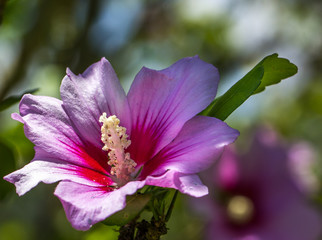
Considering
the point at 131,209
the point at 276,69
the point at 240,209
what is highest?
the point at 276,69

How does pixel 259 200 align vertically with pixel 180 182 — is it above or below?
below

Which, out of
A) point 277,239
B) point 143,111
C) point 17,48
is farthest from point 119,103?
point 17,48

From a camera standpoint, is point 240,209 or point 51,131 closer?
point 51,131

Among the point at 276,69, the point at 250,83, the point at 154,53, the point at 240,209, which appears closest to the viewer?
the point at 250,83

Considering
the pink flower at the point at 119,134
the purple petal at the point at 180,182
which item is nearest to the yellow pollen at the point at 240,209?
the pink flower at the point at 119,134

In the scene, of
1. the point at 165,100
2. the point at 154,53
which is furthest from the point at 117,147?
the point at 154,53

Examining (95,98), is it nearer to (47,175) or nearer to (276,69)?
(47,175)

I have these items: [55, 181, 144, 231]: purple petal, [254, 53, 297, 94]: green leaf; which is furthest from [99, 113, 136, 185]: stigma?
[254, 53, 297, 94]: green leaf
